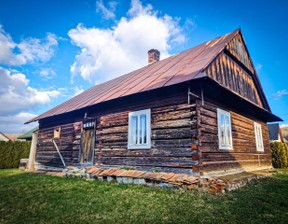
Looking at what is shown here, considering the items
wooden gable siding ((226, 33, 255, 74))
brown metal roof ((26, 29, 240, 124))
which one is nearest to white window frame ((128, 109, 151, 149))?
brown metal roof ((26, 29, 240, 124))

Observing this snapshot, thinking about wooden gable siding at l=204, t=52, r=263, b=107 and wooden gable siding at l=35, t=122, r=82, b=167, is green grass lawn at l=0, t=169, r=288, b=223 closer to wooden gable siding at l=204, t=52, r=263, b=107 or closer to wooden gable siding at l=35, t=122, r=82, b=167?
wooden gable siding at l=204, t=52, r=263, b=107

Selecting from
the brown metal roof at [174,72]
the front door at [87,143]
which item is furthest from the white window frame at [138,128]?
the front door at [87,143]

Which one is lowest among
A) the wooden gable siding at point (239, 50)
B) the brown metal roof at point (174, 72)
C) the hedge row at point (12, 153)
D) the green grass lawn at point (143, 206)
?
the green grass lawn at point (143, 206)

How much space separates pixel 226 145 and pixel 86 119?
761cm

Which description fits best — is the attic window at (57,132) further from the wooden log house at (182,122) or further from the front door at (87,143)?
the front door at (87,143)

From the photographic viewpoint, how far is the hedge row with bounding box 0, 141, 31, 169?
17.5m

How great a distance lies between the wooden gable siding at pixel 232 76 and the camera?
840 cm

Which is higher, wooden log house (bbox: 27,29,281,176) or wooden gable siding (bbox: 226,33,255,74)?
wooden gable siding (bbox: 226,33,255,74)

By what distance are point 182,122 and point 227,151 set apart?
9.30 ft

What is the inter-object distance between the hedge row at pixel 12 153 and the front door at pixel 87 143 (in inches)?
432

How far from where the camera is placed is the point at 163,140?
765 centimetres

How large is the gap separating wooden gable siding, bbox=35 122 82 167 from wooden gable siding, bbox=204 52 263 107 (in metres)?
8.10

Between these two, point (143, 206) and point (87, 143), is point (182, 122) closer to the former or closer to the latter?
point (143, 206)

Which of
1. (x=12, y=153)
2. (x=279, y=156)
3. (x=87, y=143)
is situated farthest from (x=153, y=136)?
(x=12, y=153)
